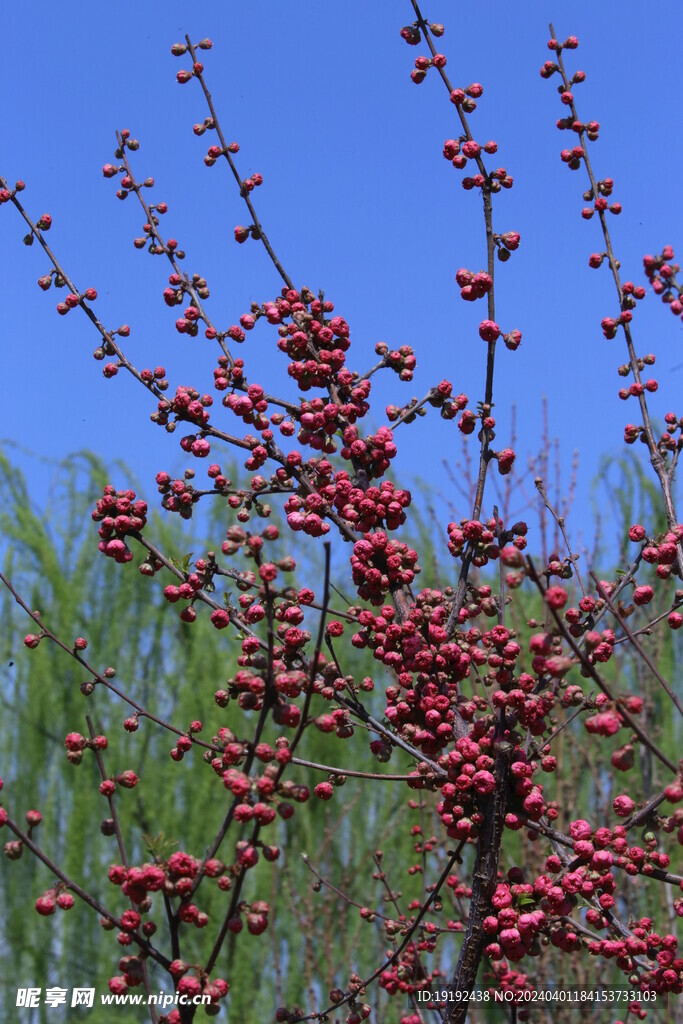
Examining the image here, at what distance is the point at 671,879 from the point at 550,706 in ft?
1.18

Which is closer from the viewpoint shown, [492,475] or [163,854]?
[163,854]

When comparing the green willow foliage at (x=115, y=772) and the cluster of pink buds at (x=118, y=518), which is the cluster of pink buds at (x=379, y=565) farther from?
the green willow foliage at (x=115, y=772)

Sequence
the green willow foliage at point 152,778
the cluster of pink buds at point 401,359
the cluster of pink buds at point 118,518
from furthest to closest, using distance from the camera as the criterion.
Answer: the green willow foliage at point 152,778 → the cluster of pink buds at point 401,359 → the cluster of pink buds at point 118,518

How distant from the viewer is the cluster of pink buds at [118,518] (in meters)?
2.07

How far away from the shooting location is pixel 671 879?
1660 millimetres

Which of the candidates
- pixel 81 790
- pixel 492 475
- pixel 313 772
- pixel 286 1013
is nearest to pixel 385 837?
pixel 313 772

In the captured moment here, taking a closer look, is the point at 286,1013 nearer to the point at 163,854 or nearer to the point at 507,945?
the point at 507,945

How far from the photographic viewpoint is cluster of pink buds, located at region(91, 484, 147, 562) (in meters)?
2.07

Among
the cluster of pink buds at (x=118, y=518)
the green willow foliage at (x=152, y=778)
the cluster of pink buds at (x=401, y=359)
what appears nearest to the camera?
the cluster of pink buds at (x=118, y=518)

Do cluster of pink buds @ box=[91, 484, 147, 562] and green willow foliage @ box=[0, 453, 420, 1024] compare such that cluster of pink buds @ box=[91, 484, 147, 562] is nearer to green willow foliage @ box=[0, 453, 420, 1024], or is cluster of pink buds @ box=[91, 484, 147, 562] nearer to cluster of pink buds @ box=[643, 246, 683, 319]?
cluster of pink buds @ box=[643, 246, 683, 319]

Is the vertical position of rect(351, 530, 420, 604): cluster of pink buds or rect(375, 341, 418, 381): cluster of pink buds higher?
rect(375, 341, 418, 381): cluster of pink buds

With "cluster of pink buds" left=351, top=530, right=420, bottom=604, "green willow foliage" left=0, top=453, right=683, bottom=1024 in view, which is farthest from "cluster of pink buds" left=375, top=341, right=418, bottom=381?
"green willow foliage" left=0, top=453, right=683, bottom=1024

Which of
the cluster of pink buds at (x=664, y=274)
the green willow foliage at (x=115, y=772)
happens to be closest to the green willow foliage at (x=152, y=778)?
the green willow foliage at (x=115, y=772)

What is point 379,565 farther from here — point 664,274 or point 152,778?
point 152,778
